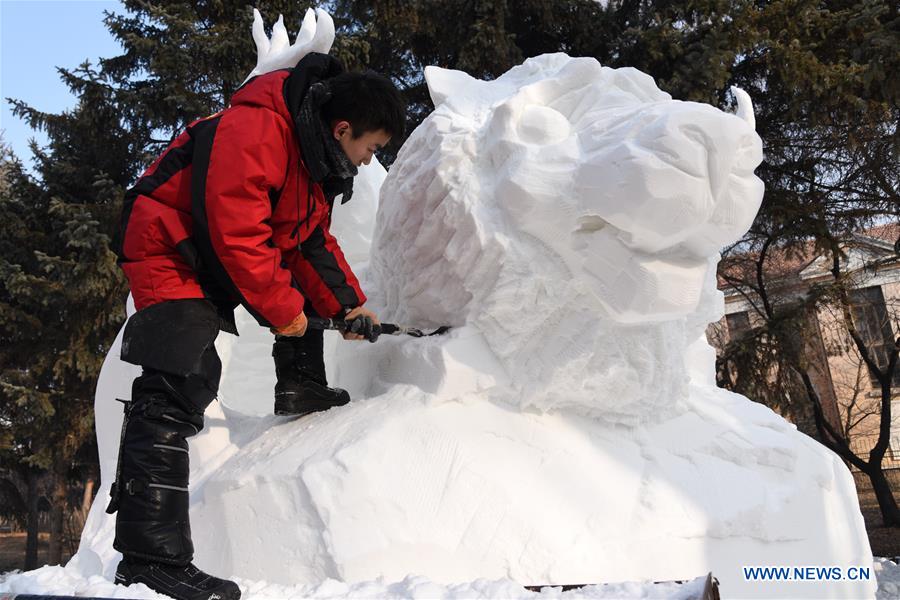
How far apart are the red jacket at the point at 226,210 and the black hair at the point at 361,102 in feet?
0.41

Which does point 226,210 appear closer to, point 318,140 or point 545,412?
point 318,140

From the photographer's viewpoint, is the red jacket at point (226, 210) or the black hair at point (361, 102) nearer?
the red jacket at point (226, 210)

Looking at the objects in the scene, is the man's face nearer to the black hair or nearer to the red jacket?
the black hair

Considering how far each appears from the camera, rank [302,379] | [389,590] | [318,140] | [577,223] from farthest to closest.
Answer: [302,379] → [577,223] → [318,140] → [389,590]

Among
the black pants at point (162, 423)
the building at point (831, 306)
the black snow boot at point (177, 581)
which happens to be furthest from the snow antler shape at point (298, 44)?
the building at point (831, 306)

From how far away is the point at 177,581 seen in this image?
1.56 metres

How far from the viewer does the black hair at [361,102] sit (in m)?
1.89

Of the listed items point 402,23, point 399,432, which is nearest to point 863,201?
point 402,23

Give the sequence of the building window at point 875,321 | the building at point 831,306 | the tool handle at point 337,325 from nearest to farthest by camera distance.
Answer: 1. the tool handle at point 337,325
2. the building at point 831,306
3. the building window at point 875,321

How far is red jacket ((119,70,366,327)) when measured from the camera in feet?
5.59

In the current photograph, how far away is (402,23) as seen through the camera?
8.30 meters

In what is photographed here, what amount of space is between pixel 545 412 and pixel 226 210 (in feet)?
3.39

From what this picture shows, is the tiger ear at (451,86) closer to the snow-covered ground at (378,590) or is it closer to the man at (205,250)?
the man at (205,250)

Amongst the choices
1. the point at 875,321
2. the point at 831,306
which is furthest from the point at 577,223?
the point at 875,321
